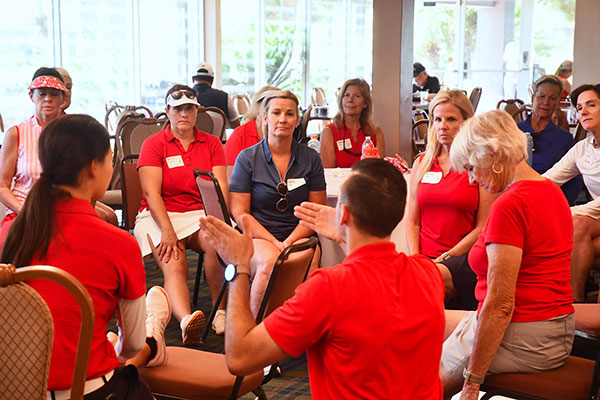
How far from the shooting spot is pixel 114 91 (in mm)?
10875

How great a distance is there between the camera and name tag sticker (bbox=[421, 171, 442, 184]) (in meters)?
3.32

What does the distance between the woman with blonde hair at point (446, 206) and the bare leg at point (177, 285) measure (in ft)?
4.12

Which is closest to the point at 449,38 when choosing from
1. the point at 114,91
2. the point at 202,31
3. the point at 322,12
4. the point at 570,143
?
the point at 322,12

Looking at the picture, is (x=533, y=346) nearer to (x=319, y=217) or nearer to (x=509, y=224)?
(x=509, y=224)

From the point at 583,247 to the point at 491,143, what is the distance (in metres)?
1.91

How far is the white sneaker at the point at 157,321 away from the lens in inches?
84.8

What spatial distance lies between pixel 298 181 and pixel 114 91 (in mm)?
7978

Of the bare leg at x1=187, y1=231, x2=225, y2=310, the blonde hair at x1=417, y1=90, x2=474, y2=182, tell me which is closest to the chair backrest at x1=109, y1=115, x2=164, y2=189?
the bare leg at x1=187, y1=231, x2=225, y2=310

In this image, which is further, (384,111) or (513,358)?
(384,111)

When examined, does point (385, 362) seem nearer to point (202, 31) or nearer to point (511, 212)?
point (511, 212)

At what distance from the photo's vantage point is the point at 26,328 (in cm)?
143

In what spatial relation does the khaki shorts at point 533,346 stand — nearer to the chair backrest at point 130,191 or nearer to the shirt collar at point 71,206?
the shirt collar at point 71,206

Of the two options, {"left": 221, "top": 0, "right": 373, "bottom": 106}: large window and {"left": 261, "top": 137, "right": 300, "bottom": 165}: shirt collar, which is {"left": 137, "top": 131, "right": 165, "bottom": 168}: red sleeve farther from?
{"left": 221, "top": 0, "right": 373, "bottom": 106}: large window

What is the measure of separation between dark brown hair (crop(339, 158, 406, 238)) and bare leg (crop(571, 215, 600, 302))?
8.32 ft
